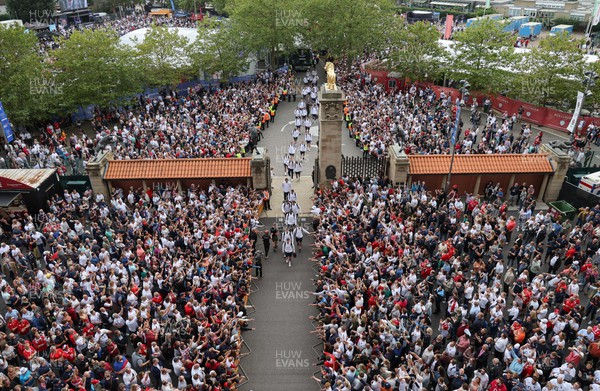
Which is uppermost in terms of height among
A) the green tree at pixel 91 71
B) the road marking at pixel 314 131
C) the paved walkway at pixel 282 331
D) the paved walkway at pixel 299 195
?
the green tree at pixel 91 71

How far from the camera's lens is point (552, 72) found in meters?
35.9

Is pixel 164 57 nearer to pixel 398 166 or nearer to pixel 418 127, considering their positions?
pixel 418 127

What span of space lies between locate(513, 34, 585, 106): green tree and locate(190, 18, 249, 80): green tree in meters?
24.7

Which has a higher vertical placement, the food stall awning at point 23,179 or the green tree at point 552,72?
the green tree at point 552,72

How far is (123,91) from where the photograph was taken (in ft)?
121

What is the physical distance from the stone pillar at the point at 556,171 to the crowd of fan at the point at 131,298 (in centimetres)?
1555

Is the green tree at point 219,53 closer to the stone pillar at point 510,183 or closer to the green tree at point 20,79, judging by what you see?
the green tree at point 20,79

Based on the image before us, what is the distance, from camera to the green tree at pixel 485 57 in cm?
3822

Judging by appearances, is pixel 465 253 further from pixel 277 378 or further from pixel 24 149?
pixel 24 149

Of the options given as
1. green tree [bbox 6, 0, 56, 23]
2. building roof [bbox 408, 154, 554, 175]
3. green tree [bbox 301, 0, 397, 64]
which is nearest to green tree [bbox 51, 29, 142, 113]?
green tree [bbox 301, 0, 397, 64]

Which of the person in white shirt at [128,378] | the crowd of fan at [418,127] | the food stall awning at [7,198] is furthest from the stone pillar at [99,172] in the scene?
the crowd of fan at [418,127]

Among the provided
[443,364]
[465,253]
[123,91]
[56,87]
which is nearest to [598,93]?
[465,253]

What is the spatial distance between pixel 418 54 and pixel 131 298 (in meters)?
35.6

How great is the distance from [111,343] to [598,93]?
36.9 m
